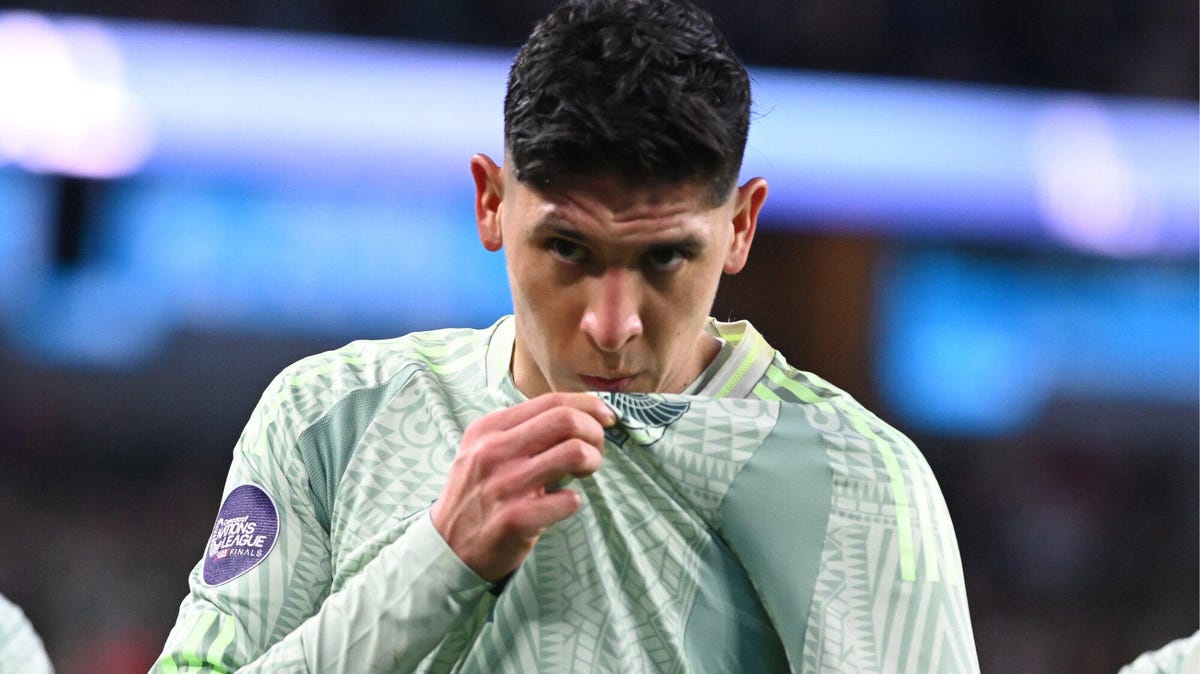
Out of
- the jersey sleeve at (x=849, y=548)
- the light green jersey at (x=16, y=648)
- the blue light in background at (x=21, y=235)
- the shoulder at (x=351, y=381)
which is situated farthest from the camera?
the blue light in background at (x=21, y=235)

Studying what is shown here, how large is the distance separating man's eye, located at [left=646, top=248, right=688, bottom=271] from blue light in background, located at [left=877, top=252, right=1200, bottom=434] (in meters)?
4.52

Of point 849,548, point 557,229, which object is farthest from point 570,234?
point 849,548

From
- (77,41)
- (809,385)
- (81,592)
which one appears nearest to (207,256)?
(77,41)

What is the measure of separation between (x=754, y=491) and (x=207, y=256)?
429 centimetres

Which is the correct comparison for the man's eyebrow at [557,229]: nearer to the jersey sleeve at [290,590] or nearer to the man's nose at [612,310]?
the man's nose at [612,310]

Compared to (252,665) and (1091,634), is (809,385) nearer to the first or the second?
(252,665)

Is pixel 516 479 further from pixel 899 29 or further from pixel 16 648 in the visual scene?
pixel 899 29

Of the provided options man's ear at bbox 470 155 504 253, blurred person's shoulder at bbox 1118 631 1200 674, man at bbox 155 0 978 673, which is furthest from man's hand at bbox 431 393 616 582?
blurred person's shoulder at bbox 1118 631 1200 674

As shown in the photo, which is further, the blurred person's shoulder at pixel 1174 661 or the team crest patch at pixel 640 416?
the blurred person's shoulder at pixel 1174 661

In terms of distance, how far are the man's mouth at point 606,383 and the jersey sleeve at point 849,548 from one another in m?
0.16

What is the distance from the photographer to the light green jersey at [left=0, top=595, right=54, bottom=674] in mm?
1356


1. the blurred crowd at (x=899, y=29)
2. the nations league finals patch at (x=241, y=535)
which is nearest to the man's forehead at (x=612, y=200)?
the nations league finals patch at (x=241, y=535)

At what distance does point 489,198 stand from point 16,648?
0.72 metres

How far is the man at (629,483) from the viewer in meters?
1.52
